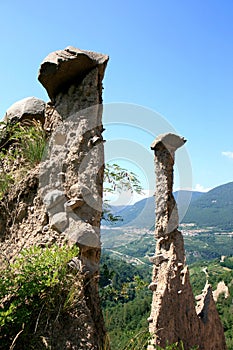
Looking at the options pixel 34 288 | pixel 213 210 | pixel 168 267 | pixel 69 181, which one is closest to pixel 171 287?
pixel 168 267

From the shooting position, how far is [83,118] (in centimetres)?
345

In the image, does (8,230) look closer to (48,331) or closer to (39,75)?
(48,331)

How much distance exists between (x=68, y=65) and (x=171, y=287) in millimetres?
5128

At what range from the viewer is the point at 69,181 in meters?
3.34

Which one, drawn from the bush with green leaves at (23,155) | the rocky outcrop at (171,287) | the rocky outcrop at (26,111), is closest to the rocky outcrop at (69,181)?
the bush with green leaves at (23,155)

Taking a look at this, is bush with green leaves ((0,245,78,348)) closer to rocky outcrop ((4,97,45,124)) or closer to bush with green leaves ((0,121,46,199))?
bush with green leaves ((0,121,46,199))

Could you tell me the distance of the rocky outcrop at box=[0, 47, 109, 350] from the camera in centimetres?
300

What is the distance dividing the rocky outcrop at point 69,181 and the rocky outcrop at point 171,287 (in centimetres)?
415

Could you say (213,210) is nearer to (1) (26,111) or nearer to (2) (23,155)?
(1) (26,111)

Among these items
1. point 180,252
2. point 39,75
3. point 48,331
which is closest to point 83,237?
point 48,331

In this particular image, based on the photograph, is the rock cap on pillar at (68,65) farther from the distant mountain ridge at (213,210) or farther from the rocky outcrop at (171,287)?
the distant mountain ridge at (213,210)

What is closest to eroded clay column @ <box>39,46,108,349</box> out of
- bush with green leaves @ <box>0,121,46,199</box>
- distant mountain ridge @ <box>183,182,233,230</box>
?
bush with green leaves @ <box>0,121,46,199</box>

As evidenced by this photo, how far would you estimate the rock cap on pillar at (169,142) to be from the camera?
26.5 ft

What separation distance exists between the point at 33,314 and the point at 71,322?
0.29 metres
